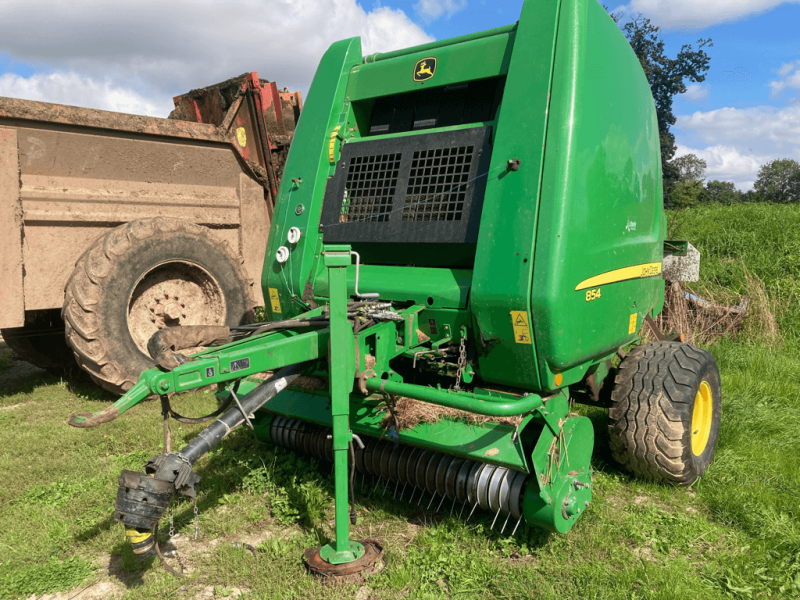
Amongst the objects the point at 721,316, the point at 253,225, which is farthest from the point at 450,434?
the point at 721,316

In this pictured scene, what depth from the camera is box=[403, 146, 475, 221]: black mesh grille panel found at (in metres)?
3.29

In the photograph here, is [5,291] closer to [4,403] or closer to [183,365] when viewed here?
[4,403]

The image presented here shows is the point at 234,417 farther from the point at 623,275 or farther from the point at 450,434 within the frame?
the point at 623,275

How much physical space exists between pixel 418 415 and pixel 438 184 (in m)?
1.27

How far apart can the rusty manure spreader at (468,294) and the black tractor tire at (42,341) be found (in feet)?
11.0

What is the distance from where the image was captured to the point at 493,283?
9.60ft

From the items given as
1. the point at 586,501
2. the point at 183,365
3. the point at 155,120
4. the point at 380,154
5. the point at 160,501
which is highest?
the point at 155,120

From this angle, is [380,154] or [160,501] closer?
[160,501]

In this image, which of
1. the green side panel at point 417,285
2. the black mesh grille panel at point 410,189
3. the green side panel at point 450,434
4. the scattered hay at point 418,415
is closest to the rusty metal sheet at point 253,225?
the black mesh grille panel at point 410,189

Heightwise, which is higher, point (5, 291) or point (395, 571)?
point (5, 291)

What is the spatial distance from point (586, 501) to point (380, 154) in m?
2.22

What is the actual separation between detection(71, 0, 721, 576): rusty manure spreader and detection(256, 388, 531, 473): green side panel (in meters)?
0.01

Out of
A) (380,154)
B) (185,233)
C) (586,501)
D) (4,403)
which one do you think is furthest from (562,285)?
(4,403)

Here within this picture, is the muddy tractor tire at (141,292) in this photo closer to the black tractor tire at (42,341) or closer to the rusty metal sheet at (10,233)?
the rusty metal sheet at (10,233)
